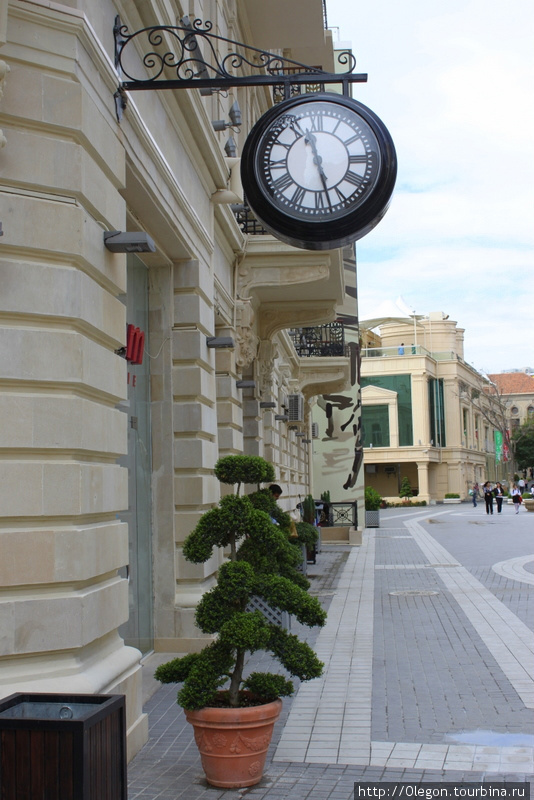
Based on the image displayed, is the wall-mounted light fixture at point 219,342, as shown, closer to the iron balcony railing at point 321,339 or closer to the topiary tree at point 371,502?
the iron balcony railing at point 321,339

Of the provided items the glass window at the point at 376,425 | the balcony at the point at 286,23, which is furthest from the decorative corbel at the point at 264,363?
the glass window at the point at 376,425

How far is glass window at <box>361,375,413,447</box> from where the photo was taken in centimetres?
7825

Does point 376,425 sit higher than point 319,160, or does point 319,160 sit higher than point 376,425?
point 376,425

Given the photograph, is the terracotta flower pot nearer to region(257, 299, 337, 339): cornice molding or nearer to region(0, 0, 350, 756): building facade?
region(0, 0, 350, 756): building facade

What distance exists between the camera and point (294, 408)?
75.9 ft

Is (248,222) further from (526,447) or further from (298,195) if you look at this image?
(526,447)

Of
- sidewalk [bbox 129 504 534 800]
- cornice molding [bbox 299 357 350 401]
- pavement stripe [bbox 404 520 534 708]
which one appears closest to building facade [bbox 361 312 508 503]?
cornice molding [bbox 299 357 350 401]

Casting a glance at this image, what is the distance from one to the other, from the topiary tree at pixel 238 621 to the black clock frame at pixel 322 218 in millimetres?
2193

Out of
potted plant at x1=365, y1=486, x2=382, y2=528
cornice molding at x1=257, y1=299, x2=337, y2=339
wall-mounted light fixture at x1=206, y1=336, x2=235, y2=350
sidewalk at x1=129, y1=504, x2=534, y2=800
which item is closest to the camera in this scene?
sidewalk at x1=129, y1=504, x2=534, y2=800

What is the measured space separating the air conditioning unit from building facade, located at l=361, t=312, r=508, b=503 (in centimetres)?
5224

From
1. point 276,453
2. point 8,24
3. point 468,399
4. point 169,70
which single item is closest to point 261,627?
point 8,24

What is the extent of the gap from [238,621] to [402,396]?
74.0 m

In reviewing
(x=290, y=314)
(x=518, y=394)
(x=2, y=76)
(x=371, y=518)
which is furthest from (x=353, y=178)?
(x=518, y=394)

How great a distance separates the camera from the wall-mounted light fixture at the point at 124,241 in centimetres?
598
